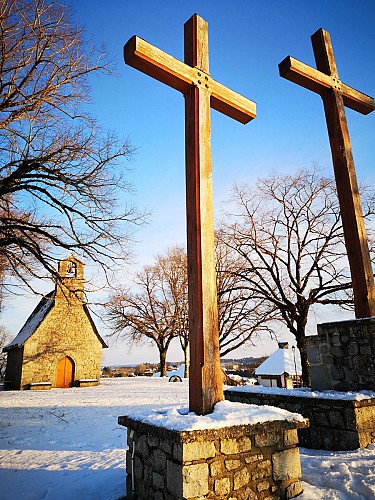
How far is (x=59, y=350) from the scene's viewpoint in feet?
66.9

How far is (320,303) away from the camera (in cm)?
1187

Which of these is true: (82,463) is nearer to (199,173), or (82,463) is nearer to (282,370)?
(199,173)

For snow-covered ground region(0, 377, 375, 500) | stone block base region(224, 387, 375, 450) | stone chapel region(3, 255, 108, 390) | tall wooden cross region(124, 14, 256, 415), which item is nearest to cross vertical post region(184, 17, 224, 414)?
tall wooden cross region(124, 14, 256, 415)

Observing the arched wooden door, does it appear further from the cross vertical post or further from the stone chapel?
the cross vertical post

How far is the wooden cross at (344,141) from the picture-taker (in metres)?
5.14

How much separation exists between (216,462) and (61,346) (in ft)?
65.1

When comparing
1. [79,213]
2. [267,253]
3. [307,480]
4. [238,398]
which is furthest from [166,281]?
[307,480]

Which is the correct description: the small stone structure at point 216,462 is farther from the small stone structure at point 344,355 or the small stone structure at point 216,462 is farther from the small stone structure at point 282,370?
the small stone structure at point 282,370

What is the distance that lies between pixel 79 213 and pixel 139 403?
22.5 feet

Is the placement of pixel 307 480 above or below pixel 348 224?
below

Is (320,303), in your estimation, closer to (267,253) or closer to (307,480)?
(267,253)

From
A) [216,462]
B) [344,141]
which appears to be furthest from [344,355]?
[344,141]

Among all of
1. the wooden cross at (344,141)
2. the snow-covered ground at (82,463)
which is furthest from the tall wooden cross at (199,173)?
the wooden cross at (344,141)

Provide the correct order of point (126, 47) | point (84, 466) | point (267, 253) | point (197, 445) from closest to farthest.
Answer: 1. point (197, 445)
2. point (126, 47)
3. point (84, 466)
4. point (267, 253)
